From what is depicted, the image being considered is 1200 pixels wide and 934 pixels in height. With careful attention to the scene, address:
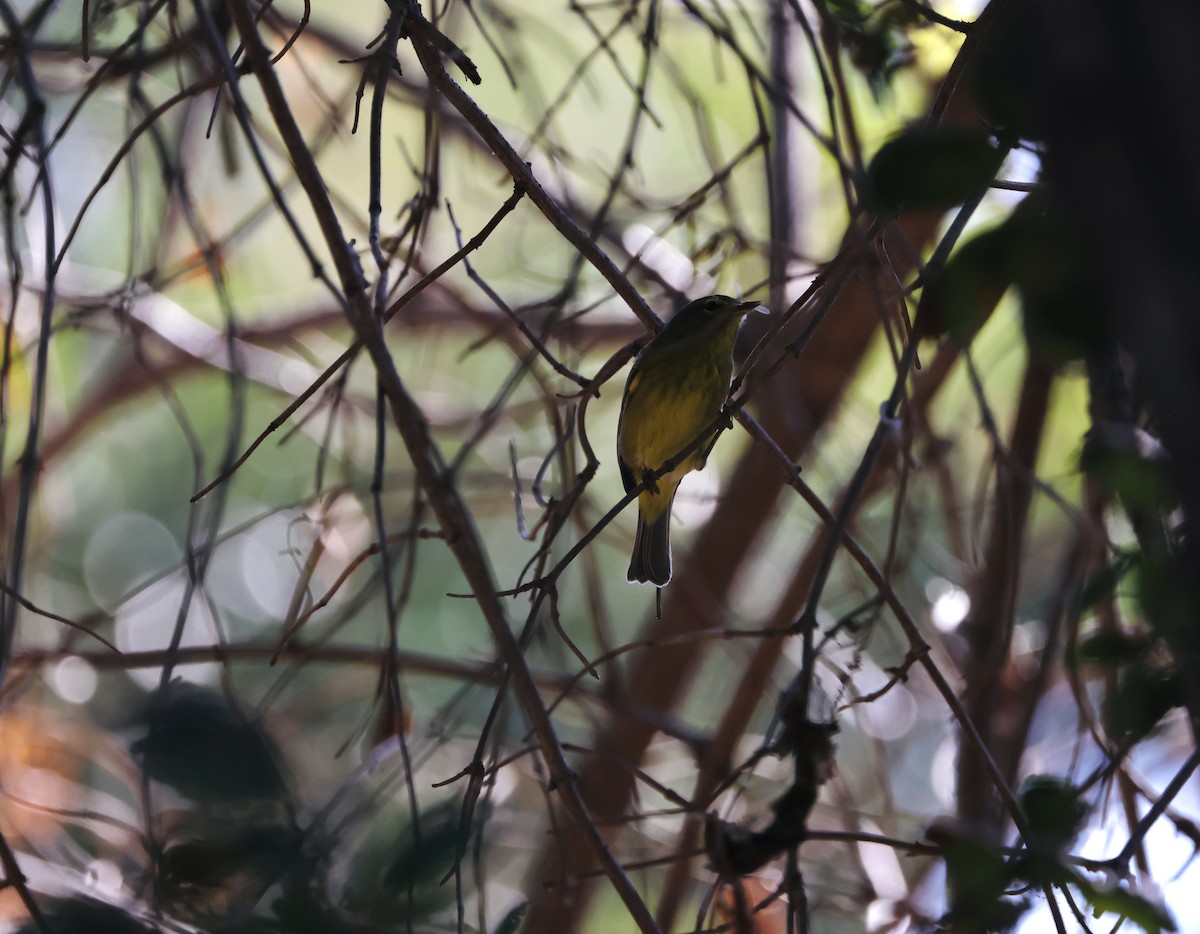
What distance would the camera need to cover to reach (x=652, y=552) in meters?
3.95

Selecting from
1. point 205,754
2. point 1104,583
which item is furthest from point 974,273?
point 205,754

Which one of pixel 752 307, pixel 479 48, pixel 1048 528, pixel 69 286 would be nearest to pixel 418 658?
pixel 752 307

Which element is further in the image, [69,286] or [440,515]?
[69,286]

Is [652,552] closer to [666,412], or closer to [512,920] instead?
[666,412]

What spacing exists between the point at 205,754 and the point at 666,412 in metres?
2.81

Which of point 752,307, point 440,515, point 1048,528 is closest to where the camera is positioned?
point 440,515

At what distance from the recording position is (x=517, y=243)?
430 centimetres

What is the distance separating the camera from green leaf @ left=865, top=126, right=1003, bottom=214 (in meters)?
0.87

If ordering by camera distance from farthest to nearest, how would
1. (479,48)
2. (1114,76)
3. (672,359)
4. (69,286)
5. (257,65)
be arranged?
(479,48) < (69,286) < (672,359) < (257,65) < (1114,76)

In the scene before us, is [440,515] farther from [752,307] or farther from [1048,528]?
[1048,528]

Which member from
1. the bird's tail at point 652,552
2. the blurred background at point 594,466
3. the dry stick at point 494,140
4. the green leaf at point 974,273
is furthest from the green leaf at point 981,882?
the bird's tail at point 652,552

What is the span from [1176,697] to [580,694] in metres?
2.44

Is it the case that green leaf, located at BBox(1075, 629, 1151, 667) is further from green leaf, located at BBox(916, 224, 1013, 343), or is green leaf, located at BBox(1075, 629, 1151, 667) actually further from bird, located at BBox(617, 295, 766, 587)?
bird, located at BBox(617, 295, 766, 587)

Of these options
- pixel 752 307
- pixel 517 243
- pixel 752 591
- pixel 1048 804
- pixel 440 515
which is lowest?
pixel 1048 804
